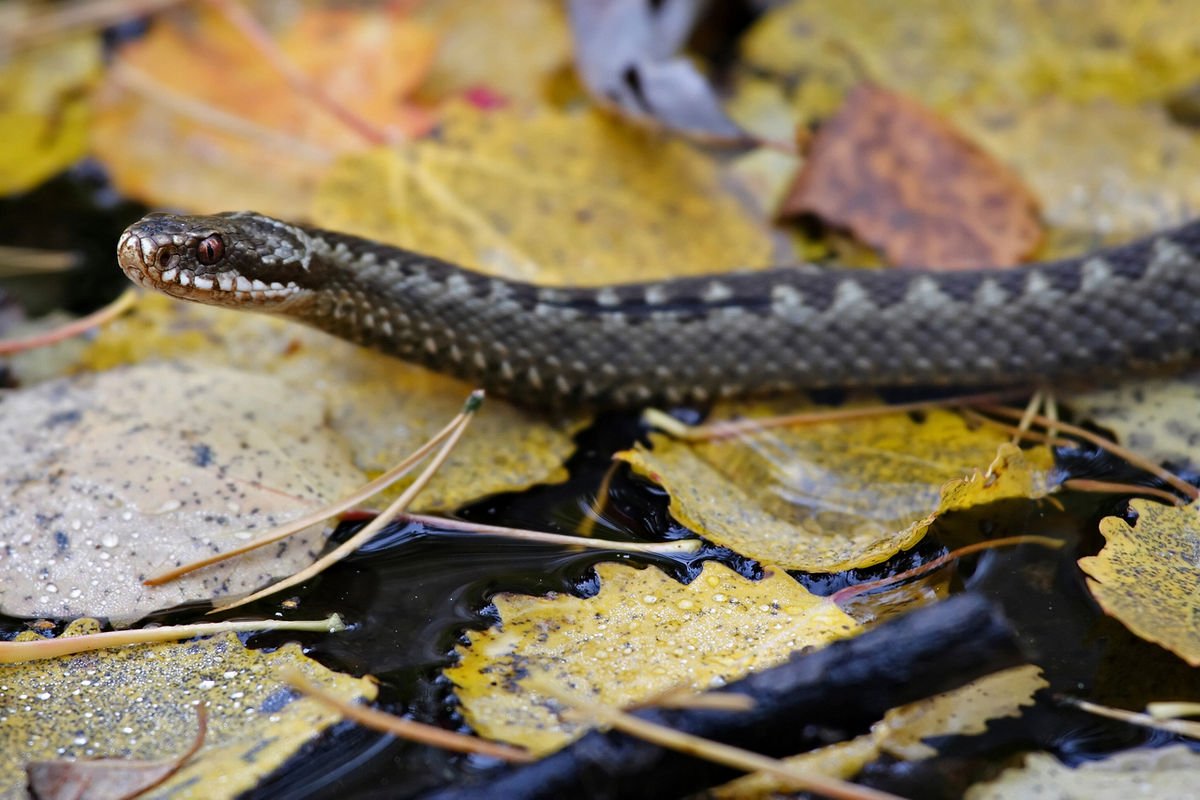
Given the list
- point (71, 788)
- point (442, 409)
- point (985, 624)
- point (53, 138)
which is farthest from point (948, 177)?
point (53, 138)

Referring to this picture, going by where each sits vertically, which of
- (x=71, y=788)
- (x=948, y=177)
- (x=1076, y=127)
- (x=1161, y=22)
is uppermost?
(x=1161, y=22)

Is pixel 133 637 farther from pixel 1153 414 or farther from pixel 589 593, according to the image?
pixel 1153 414

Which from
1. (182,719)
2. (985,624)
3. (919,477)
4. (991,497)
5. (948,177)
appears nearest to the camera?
(985,624)

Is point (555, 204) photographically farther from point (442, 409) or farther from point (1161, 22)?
point (1161, 22)

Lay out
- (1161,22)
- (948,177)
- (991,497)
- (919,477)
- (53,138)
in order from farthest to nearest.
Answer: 1. (53,138)
2. (1161,22)
3. (948,177)
4. (919,477)
5. (991,497)

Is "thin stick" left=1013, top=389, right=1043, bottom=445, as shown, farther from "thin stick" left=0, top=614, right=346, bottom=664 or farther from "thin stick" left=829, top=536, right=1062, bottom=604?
"thin stick" left=0, top=614, right=346, bottom=664

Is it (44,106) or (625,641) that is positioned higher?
(44,106)

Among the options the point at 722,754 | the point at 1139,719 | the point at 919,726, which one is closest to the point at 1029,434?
the point at 1139,719
